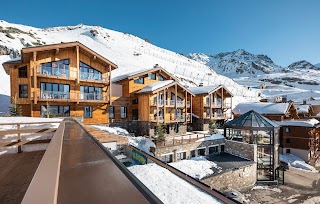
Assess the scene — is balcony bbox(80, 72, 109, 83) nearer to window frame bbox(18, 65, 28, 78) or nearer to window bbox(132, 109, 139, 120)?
window frame bbox(18, 65, 28, 78)

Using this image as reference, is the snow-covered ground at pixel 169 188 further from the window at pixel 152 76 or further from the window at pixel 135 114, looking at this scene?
the window at pixel 152 76

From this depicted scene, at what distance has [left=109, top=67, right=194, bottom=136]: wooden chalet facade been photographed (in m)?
23.4

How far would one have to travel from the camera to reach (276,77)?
3981 inches

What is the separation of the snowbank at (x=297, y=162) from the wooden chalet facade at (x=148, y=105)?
1447cm

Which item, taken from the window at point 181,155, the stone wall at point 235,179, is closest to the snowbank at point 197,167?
the stone wall at point 235,179

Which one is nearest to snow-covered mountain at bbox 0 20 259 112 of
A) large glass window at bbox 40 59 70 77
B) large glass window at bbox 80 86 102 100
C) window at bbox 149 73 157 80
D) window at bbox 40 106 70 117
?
window at bbox 40 106 70 117

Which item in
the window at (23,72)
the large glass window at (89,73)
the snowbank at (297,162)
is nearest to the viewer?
the window at (23,72)

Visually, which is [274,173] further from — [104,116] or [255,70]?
[255,70]

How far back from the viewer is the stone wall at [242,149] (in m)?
18.0

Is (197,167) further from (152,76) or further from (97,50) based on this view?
(97,50)

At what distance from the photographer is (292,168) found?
69.8 ft

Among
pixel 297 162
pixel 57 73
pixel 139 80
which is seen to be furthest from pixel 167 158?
pixel 297 162

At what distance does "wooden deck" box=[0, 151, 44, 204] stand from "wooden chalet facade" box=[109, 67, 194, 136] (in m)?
17.4

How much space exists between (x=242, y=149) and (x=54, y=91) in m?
21.5
